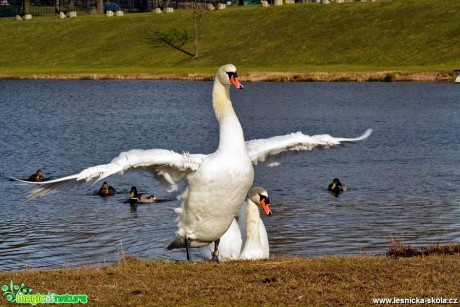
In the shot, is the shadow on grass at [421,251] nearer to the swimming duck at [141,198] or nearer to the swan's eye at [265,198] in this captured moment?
the swan's eye at [265,198]

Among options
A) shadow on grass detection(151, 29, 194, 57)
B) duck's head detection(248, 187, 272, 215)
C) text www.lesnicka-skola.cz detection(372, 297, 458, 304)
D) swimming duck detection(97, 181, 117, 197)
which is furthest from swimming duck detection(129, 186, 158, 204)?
shadow on grass detection(151, 29, 194, 57)

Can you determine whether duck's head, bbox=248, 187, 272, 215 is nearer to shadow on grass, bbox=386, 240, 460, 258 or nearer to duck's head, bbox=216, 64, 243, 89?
duck's head, bbox=216, 64, 243, 89

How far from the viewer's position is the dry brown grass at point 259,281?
10.7 metres

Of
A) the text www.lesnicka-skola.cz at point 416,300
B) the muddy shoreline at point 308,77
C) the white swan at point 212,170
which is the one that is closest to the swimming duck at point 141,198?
the white swan at point 212,170

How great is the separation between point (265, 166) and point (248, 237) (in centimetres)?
1934

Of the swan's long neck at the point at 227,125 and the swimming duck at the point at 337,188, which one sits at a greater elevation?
the swan's long neck at the point at 227,125

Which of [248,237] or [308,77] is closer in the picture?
[248,237]

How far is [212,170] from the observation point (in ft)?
44.3

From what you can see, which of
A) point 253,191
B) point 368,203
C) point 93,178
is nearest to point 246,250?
point 253,191

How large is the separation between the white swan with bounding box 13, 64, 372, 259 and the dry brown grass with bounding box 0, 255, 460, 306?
1106 millimetres

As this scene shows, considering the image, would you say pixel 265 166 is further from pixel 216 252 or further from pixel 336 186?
pixel 216 252

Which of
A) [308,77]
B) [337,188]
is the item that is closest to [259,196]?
[337,188]

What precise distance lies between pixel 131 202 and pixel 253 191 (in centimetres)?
1253

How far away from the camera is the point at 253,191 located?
15.5 m
